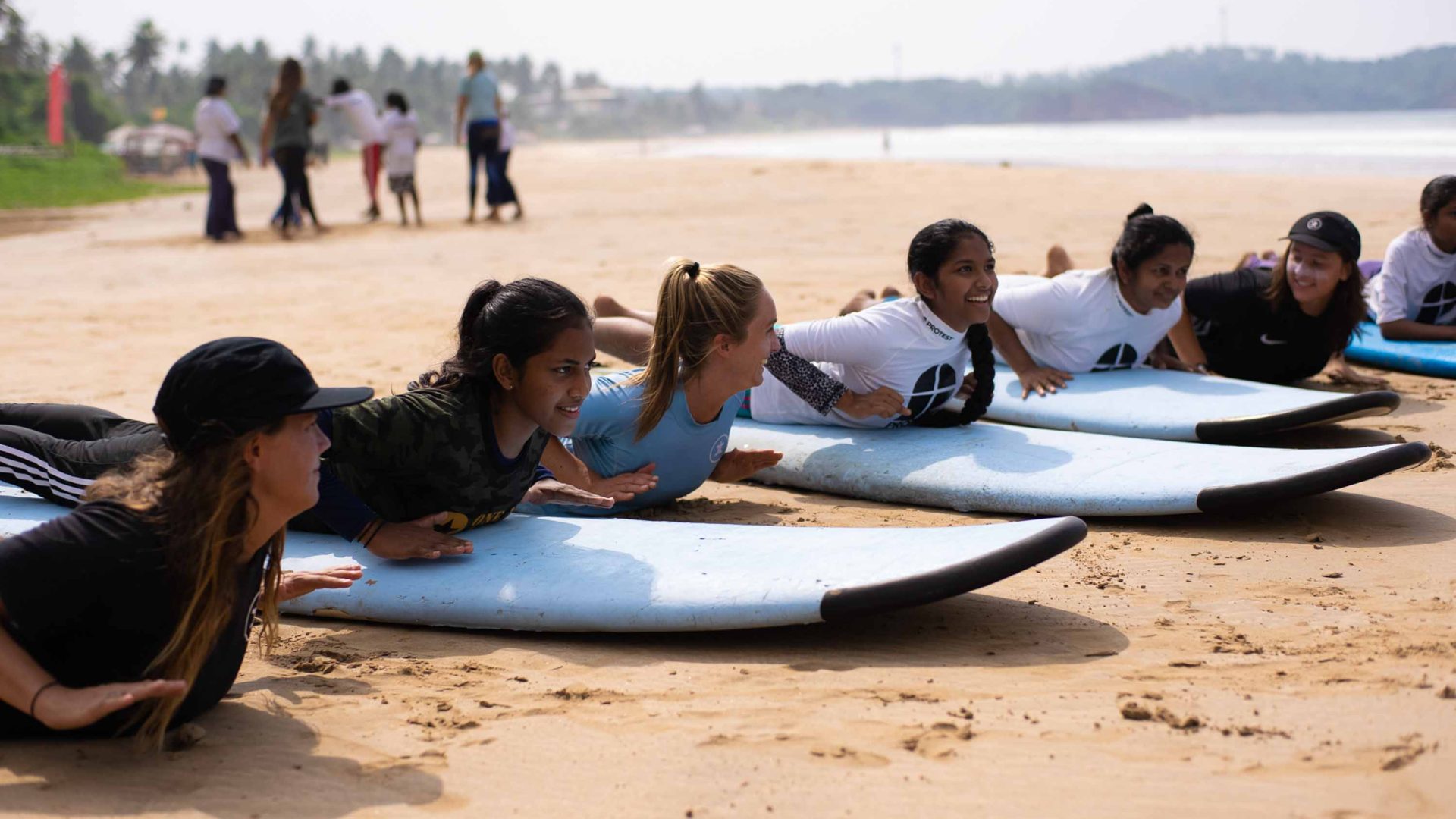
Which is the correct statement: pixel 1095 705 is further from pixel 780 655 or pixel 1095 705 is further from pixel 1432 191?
pixel 1432 191

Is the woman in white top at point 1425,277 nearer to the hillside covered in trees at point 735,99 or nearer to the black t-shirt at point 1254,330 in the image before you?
the black t-shirt at point 1254,330

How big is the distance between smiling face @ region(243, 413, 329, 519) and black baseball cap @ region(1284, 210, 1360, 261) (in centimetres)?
511

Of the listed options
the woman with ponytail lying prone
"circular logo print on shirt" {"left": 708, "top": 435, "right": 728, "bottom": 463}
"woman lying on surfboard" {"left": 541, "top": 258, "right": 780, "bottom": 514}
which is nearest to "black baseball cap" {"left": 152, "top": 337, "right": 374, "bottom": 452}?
"woman lying on surfboard" {"left": 541, "top": 258, "right": 780, "bottom": 514}

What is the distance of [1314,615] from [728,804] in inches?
73.0

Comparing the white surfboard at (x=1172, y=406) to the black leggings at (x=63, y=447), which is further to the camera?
the white surfboard at (x=1172, y=406)

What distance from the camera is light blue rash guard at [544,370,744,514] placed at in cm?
475

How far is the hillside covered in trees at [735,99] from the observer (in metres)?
62.0

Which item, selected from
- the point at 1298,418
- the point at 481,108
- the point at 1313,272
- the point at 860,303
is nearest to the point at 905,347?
the point at 860,303

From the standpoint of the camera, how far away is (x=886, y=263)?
11438 mm

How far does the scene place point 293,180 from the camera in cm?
1602

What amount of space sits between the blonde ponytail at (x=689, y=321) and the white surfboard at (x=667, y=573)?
0.62 m

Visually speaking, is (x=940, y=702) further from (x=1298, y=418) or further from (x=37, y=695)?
(x=1298, y=418)

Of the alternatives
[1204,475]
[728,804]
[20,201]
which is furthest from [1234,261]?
[20,201]

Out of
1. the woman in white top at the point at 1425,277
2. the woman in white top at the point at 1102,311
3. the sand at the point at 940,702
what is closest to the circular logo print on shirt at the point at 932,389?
the sand at the point at 940,702
